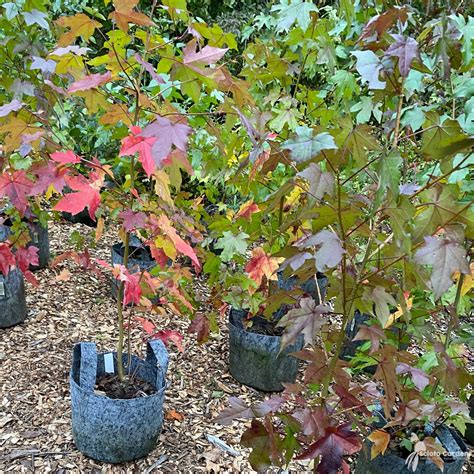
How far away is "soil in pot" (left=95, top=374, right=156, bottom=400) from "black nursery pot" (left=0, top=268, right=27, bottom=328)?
0.88m

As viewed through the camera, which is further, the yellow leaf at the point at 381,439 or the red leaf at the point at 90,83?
the yellow leaf at the point at 381,439

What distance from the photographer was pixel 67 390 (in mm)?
2135

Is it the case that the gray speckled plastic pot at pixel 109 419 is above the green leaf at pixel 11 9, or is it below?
below

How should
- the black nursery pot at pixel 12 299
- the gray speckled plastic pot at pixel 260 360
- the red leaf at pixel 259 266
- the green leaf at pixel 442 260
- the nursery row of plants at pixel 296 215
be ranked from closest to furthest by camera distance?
the green leaf at pixel 442 260 → the nursery row of plants at pixel 296 215 → the red leaf at pixel 259 266 → the gray speckled plastic pot at pixel 260 360 → the black nursery pot at pixel 12 299

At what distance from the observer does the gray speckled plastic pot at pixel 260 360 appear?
2.21 meters

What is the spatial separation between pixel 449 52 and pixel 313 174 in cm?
35

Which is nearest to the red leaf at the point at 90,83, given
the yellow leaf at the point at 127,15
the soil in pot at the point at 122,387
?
the yellow leaf at the point at 127,15

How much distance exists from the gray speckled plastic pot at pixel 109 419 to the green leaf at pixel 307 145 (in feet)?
3.69

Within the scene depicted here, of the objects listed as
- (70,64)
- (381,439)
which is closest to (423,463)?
(381,439)

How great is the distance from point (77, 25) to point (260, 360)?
156 centimetres

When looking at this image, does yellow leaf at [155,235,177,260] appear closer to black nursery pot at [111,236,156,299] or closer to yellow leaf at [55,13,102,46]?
yellow leaf at [55,13,102,46]

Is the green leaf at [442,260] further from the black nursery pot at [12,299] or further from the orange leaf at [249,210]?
the black nursery pot at [12,299]

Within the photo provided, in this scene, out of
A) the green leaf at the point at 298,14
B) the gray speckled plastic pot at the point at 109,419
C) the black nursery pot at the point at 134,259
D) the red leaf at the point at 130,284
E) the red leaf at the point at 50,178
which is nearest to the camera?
the red leaf at the point at 50,178

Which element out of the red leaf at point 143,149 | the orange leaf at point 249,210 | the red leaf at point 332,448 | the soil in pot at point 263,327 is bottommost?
the soil in pot at point 263,327
